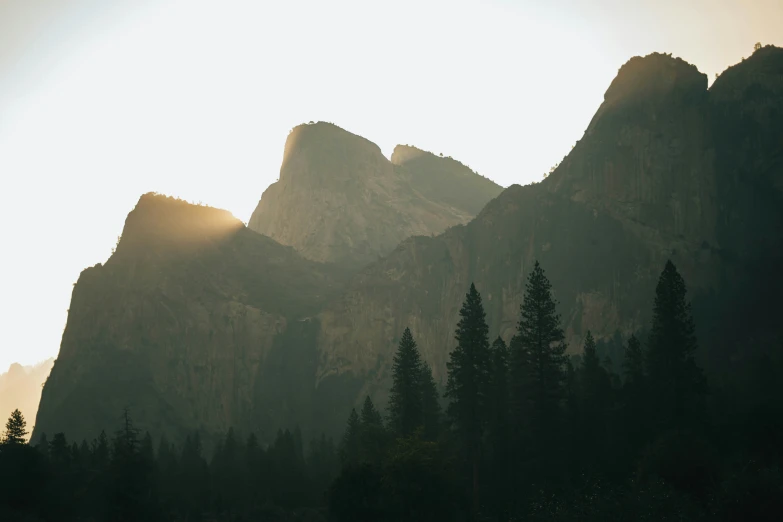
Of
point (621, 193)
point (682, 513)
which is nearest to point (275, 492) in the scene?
point (682, 513)

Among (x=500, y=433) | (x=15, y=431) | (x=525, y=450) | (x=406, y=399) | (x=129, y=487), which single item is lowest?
(x=129, y=487)

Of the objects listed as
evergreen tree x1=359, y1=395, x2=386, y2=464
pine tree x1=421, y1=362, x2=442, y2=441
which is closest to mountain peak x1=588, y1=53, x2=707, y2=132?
pine tree x1=421, y1=362, x2=442, y2=441

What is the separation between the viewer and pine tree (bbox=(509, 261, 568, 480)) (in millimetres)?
69562

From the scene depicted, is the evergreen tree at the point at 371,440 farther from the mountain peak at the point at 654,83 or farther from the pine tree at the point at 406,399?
the mountain peak at the point at 654,83

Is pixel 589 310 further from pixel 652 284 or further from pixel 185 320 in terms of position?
pixel 185 320

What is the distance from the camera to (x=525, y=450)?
7075cm

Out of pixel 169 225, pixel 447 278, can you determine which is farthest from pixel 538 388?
pixel 169 225

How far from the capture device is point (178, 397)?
166 metres

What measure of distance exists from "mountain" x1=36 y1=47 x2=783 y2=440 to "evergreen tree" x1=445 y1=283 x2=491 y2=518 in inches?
1494

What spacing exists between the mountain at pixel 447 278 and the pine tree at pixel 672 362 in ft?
106

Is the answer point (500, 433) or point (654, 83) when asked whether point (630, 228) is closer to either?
point (654, 83)

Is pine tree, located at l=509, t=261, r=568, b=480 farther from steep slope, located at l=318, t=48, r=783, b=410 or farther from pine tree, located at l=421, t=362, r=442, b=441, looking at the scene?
steep slope, located at l=318, t=48, r=783, b=410

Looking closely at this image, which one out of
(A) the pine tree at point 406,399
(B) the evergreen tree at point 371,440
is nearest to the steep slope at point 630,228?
(B) the evergreen tree at point 371,440

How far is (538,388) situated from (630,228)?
244 feet
